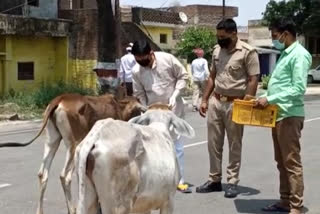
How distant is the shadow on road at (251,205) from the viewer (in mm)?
6918

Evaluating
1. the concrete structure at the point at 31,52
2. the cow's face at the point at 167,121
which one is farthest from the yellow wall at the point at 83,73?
the cow's face at the point at 167,121

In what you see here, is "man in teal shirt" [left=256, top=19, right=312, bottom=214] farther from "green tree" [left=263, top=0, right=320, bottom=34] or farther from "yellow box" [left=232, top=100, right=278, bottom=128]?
"green tree" [left=263, top=0, right=320, bottom=34]

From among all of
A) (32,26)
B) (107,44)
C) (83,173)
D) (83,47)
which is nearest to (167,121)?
(83,173)

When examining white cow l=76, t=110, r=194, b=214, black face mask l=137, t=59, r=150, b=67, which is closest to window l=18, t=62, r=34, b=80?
black face mask l=137, t=59, r=150, b=67

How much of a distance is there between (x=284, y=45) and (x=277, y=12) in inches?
1468

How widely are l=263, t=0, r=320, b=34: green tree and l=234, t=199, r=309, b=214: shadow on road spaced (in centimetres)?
3438

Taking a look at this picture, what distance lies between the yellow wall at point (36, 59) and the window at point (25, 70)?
0.39 feet

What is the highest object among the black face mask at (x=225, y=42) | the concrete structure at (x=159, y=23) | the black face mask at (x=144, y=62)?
the concrete structure at (x=159, y=23)

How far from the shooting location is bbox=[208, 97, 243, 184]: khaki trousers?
7.39 metres

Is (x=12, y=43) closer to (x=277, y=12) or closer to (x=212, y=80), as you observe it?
(x=212, y=80)

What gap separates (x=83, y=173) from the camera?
420cm

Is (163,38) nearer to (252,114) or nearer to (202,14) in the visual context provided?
(202,14)

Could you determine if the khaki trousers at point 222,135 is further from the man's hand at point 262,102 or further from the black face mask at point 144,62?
the black face mask at point 144,62

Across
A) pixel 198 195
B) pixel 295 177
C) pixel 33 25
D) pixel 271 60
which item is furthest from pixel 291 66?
pixel 271 60
